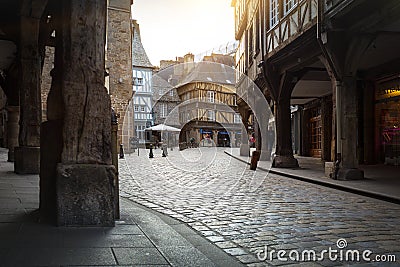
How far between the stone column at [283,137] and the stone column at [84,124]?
33.3 feet

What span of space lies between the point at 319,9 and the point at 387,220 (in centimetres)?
568

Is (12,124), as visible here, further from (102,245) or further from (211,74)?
(211,74)

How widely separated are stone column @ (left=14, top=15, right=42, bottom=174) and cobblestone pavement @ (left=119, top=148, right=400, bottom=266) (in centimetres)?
210

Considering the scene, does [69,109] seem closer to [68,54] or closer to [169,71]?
[68,54]

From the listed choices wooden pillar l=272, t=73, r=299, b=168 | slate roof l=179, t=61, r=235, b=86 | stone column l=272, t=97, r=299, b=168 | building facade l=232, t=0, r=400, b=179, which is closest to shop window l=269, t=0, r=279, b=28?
building facade l=232, t=0, r=400, b=179

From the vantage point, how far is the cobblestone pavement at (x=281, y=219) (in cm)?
334

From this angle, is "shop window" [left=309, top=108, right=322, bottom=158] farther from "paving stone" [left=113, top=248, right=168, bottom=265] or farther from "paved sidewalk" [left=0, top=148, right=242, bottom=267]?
"paving stone" [left=113, top=248, right=168, bottom=265]

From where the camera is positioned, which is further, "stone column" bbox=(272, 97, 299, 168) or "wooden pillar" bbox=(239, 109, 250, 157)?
"wooden pillar" bbox=(239, 109, 250, 157)

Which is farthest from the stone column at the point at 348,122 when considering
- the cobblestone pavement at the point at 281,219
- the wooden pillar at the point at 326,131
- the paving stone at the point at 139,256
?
the wooden pillar at the point at 326,131

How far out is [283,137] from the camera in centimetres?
1330

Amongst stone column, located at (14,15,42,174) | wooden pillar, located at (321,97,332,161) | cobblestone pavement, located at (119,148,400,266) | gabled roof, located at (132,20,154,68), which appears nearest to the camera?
cobblestone pavement, located at (119,148,400,266)

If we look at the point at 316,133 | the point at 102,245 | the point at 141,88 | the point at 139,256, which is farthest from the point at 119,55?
the point at 139,256

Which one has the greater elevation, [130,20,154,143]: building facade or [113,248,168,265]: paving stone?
[130,20,154,143]: building facade

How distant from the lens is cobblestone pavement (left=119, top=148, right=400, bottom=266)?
3.34 meters
